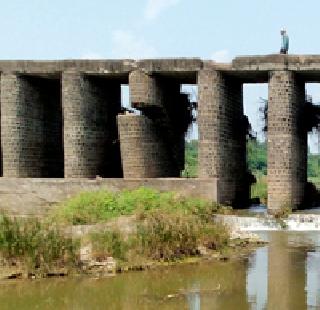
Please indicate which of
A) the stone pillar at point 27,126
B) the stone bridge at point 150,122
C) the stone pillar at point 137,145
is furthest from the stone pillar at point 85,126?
the stone pillar at point 27,126

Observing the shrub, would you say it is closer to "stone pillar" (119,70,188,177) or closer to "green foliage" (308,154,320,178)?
"stone pillar" (119,70,188,177)

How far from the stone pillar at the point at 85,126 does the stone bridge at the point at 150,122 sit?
0.12 feet

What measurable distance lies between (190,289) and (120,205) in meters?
8.95

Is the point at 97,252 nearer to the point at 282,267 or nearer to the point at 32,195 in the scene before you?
the point at 282,267

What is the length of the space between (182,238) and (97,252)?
1715 mm

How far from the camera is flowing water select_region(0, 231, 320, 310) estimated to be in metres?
9.16

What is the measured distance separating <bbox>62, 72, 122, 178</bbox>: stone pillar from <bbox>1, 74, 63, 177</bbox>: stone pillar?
1774mm

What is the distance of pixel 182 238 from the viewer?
12547mm

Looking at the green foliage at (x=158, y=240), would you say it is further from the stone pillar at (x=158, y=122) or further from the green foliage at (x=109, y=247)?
the stone pillar at (x=158, y=122)

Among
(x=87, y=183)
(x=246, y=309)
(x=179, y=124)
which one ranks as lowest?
(x=246, y=309)

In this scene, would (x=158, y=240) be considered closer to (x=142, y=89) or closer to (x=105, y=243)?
(x=105, y=243)

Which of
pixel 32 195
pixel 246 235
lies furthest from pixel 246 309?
pixel 32 195

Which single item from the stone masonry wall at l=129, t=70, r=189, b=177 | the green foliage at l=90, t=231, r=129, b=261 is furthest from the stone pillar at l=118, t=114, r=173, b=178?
the green foliage at l=90, t=231, r=129, b=261

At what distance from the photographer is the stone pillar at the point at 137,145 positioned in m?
22.8
